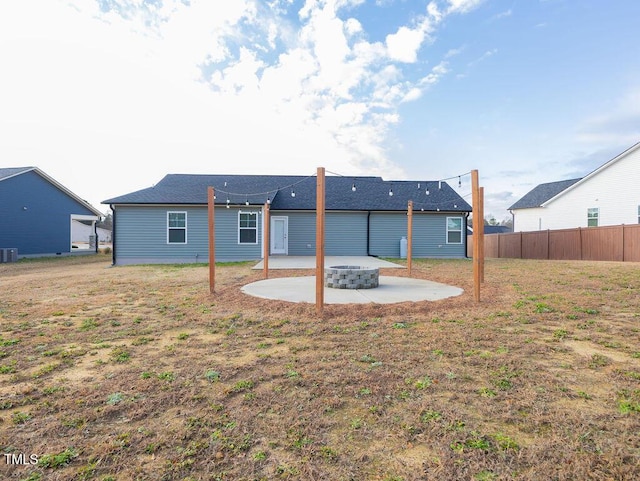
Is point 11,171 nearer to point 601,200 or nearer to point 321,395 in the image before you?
point 321,395

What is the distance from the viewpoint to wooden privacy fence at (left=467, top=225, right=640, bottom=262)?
49.7 feet

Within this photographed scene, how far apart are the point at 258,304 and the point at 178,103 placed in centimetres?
1053

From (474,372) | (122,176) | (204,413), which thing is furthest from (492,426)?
(122,176)

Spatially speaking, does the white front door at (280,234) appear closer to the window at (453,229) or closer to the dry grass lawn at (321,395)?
the window at (453,229)

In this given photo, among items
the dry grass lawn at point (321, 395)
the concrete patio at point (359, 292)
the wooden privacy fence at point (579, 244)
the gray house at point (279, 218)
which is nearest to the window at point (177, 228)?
the gray house at point (279, 218)

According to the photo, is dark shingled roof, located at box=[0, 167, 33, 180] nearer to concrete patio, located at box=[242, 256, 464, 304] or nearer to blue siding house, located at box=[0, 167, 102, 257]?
blue siding house, located at box=[0, 167, 102, 257]

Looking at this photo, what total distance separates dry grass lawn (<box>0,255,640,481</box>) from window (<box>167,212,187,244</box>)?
34.1ft

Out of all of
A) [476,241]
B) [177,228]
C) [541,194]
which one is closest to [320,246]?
[476,241]

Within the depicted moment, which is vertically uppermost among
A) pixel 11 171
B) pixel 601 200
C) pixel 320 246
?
pixel 11 171

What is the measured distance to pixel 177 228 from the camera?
16.0 metres

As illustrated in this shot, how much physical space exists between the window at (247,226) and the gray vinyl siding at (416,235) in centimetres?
623

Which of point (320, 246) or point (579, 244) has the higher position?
point (320, 246)

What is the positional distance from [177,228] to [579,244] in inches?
816

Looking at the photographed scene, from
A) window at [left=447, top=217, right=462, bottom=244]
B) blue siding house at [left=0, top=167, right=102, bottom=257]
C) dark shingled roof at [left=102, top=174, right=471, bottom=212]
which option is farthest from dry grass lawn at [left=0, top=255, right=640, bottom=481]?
blue siding house at [left=0, top=167, right=102, bottom=257]
